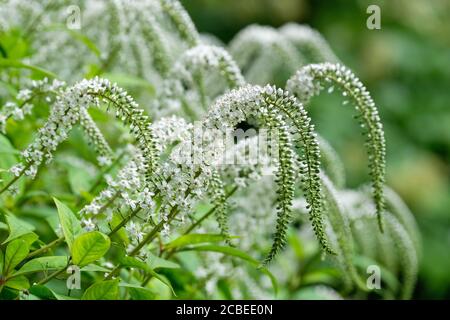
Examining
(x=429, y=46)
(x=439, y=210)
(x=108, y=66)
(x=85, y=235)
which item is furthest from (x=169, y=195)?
(x=429, y=46)

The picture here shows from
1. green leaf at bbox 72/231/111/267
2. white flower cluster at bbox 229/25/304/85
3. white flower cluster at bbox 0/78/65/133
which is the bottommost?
green leaf at bbox 72/231/111/267

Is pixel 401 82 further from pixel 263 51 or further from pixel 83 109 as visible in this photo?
pixel 83 109

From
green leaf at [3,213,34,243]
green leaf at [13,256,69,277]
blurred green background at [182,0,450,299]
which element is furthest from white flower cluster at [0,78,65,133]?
blurred green background at [182,0,450,299]

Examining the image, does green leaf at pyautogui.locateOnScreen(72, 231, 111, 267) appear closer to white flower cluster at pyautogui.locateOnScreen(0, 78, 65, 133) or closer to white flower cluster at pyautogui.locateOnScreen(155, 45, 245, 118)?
white flower cluster at pyautogui.locateOnScreen(0, 78, 65, 133)

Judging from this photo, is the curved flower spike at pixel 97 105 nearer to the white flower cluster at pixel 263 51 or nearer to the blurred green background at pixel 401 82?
the white flower cluster at pixel 263 51

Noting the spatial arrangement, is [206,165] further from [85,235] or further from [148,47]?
[148,47]

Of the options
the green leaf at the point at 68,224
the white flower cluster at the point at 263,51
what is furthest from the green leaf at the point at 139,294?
the white flower cluster at the point at 263,51
